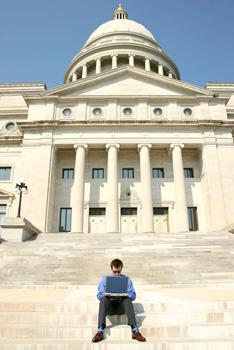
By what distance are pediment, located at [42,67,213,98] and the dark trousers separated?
2822 centimetres

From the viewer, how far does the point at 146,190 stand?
2873 cm

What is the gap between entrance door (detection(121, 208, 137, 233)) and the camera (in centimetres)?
3019

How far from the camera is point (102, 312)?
6.17 m

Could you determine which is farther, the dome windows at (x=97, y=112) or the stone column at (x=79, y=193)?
the dome windows at (x=97, y=112)

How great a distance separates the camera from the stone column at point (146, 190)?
1093 inches

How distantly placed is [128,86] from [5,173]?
17157mm

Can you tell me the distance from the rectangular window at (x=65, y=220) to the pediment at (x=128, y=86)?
41.9 feet

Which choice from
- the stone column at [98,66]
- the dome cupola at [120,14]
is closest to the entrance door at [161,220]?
the stone column at [98,66]

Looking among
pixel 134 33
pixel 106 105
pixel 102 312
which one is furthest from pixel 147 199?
pixel 134 33

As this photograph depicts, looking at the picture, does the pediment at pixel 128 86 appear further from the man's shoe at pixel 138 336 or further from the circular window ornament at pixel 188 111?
the man's shoe at pixel 138 336

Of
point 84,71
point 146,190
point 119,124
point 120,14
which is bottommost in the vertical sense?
point 146,190

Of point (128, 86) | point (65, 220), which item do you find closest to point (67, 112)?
point (128, 86)

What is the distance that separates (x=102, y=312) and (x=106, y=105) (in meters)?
28.6

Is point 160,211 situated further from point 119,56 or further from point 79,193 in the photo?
point 119,56
